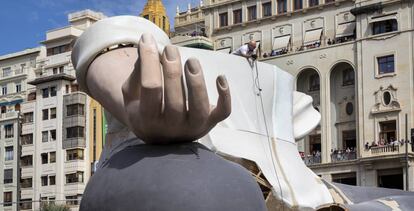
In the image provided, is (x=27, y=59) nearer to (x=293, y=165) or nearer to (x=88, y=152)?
(x=88, y=152)

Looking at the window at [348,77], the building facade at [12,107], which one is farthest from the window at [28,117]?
the window at [348,77]

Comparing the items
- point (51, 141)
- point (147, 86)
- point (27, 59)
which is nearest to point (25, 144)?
point (51, 141)

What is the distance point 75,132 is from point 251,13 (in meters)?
16.8

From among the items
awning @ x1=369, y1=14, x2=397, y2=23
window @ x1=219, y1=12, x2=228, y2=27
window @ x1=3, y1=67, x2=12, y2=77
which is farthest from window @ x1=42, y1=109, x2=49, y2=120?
awning @ x1=369, y1=14, x2=397, y2=23

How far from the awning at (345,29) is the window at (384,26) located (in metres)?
2.02

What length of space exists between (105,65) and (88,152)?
56.1 metres

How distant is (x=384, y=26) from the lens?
151ft

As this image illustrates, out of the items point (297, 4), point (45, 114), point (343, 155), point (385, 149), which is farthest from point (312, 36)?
point (45, 114)

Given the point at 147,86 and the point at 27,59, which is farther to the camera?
the point at 27,59

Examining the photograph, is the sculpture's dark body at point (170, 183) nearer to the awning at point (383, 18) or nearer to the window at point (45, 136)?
the awning at point (383, 18)

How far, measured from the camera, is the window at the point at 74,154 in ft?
201

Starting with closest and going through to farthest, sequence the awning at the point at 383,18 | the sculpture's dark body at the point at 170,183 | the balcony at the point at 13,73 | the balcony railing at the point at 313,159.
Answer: the sculpture's dark body at the point at 170,183 < the awning at the point at 383,18 < the balcony railing at the point at 313,159 < the balcony at the point at 13,73

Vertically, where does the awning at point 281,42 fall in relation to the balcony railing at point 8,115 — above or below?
above

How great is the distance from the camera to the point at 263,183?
1004 cm
